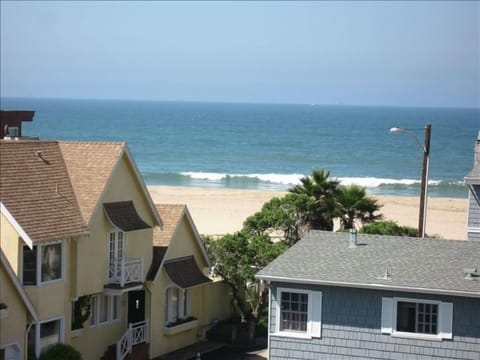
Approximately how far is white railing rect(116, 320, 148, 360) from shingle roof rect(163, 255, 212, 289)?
5.95 feet

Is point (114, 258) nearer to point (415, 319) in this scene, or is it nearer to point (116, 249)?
point (116, 249)

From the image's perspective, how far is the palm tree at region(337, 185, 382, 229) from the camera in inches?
1622

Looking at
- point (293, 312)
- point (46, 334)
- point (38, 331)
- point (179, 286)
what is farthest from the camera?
point (179, 286)

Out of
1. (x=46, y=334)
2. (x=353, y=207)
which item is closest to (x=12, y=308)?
(x=46, y=334)

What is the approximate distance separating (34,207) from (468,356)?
11925mm

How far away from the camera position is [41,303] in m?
28.1

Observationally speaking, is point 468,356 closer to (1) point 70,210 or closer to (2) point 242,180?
(1) point 70,210

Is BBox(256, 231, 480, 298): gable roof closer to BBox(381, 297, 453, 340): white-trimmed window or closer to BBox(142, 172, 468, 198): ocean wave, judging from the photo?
BBox(381, 297, 453, 340): white-trimmed window

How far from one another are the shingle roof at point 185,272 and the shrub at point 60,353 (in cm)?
554

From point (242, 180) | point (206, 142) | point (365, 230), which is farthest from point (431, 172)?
point (365, 230)

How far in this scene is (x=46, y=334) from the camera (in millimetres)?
28781

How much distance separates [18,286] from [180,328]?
965cm

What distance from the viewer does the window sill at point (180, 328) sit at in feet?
112

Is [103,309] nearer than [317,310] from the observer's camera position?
No
